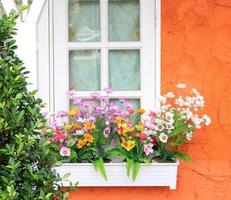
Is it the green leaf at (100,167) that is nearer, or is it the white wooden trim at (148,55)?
→ the green leaf at (100,167)

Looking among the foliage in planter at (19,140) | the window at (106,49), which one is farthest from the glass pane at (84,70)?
the foliage in planter at (19,140)

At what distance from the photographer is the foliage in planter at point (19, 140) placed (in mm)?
2645

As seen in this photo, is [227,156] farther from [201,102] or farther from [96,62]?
[96,62]

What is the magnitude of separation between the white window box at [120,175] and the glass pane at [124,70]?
24.8 inches

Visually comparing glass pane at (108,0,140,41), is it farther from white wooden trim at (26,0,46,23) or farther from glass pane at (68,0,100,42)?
white wooden trim at (26,0,46,23)

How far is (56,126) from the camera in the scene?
4.35 meters

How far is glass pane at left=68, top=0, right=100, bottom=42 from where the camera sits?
461cm

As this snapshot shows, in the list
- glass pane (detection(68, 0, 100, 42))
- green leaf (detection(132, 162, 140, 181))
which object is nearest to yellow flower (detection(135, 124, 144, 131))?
green leaf (detection(132, 162, 140, 181))

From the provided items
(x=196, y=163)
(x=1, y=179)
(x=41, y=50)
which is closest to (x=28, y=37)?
(x=1, y=179)

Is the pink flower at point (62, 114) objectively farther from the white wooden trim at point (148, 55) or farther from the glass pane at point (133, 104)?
the white wooden trim at point (148, 55)

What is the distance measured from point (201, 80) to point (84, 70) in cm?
88

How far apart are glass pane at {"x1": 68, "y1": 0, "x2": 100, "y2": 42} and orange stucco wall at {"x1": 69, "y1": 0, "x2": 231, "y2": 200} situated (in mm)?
503

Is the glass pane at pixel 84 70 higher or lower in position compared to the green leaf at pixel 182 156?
higher

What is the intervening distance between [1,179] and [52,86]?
6.47 ft
